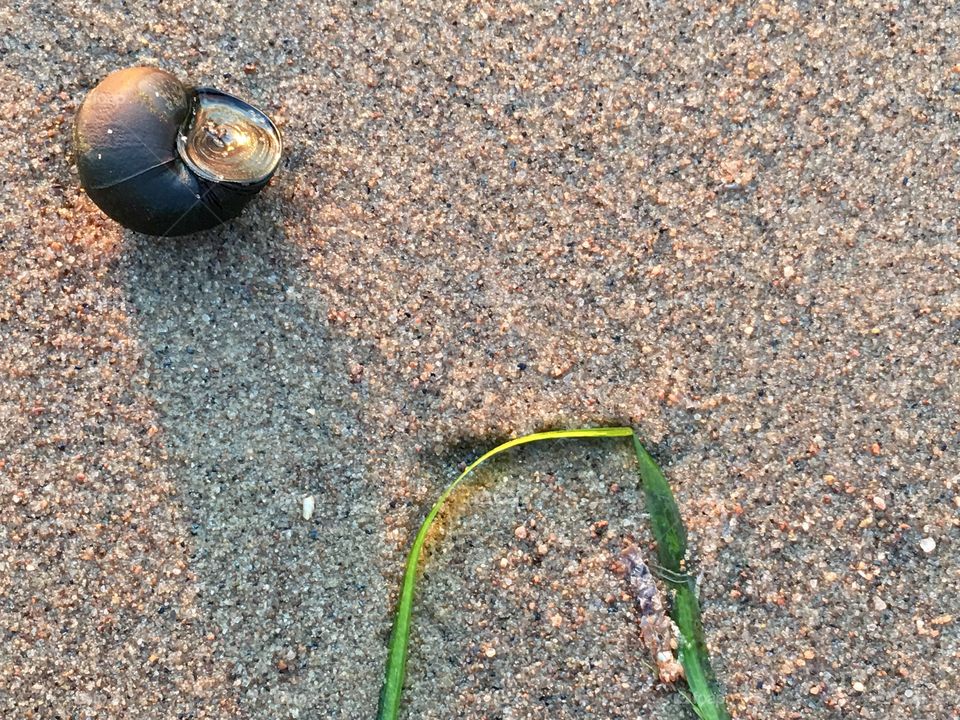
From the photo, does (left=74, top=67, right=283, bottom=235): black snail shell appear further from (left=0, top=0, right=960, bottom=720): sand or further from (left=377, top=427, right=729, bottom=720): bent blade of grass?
(left=377, top=427, right=729, bottom=720): bent blade of grass

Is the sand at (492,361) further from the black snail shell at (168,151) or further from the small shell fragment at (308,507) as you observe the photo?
the black snail shell at (168,151)

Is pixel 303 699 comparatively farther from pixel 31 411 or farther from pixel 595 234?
pixel 595 234

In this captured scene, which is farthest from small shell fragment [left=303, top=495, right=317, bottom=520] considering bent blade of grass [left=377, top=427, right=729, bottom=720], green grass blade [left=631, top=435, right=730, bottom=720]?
green grass blade [left=631, top=435, right=730, bottom=720]

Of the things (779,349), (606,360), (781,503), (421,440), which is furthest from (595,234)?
(781,503)

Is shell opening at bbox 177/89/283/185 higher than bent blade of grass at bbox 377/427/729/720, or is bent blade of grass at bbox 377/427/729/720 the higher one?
shell opening at bbox 177/89/283/185

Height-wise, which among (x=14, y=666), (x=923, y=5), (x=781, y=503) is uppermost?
(x=923, y=5)

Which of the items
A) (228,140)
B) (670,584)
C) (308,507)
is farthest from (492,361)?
(228,140)
